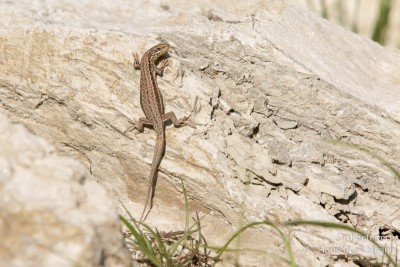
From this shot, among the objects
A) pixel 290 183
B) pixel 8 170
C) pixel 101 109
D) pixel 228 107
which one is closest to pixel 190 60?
pixel 228 107

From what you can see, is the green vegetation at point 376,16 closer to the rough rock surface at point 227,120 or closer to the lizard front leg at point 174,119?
the rough rock surface at point 227,120

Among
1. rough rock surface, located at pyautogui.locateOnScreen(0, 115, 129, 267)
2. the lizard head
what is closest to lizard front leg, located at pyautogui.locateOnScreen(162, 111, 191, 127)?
the lizard head

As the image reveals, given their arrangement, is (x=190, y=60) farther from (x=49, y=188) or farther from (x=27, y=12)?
(x=49, y=188)

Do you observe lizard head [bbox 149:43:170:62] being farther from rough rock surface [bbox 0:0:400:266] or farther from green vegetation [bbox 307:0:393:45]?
green vegetation [bbox 307:0:393:45]

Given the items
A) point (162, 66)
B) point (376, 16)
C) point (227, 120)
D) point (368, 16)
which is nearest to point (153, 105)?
point (162, 66)

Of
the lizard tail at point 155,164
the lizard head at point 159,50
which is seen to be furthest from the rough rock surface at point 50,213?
the lizard head at point 159,50

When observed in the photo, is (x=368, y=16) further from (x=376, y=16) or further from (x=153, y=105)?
(x=153, y=105)
